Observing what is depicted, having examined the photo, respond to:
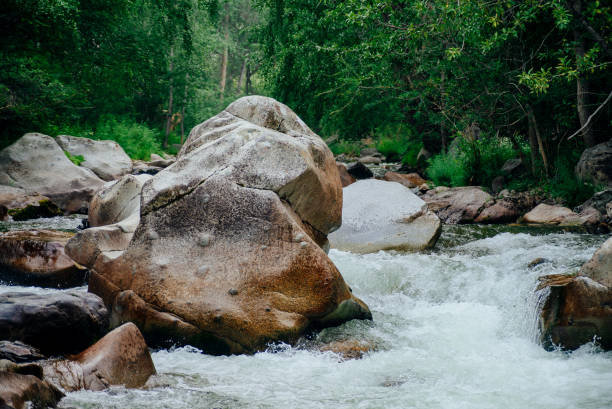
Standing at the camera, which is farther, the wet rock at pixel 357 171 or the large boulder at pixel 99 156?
the wet rock at pixel 357 171

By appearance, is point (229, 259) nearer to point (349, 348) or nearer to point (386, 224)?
point (349, 348)

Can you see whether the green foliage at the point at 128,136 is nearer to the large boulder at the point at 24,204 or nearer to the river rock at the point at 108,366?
the large boulder at the point at 24,204

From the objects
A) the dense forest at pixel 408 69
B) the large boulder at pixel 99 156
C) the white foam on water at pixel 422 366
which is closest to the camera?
the white foam on water at pixel 422 366

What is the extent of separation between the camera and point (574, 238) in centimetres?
880

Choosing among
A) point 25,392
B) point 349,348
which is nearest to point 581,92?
point 349,348

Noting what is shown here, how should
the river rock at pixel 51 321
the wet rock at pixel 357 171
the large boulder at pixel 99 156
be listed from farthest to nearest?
1. the wet rock at pixel 357 171
2. the large boulder at pixel 99 156
3. the river rock at pixel 51 321

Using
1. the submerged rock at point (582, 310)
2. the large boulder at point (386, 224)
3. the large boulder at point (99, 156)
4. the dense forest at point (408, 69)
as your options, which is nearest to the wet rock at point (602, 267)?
the submerged rock at point (582, 310)

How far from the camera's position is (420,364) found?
4.79m

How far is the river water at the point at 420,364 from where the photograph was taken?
3.98 metres

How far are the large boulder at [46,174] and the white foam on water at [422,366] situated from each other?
7.52m

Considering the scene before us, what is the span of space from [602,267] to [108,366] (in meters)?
4.44

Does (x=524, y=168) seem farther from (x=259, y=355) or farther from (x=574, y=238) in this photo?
(x=259, y=355)

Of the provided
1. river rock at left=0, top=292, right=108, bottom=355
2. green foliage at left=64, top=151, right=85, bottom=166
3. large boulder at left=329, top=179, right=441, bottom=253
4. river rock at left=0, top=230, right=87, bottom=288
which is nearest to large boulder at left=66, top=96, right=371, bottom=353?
river rock at left=0, top=292, right=108, bottom=355

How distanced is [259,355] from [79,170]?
371 inches
